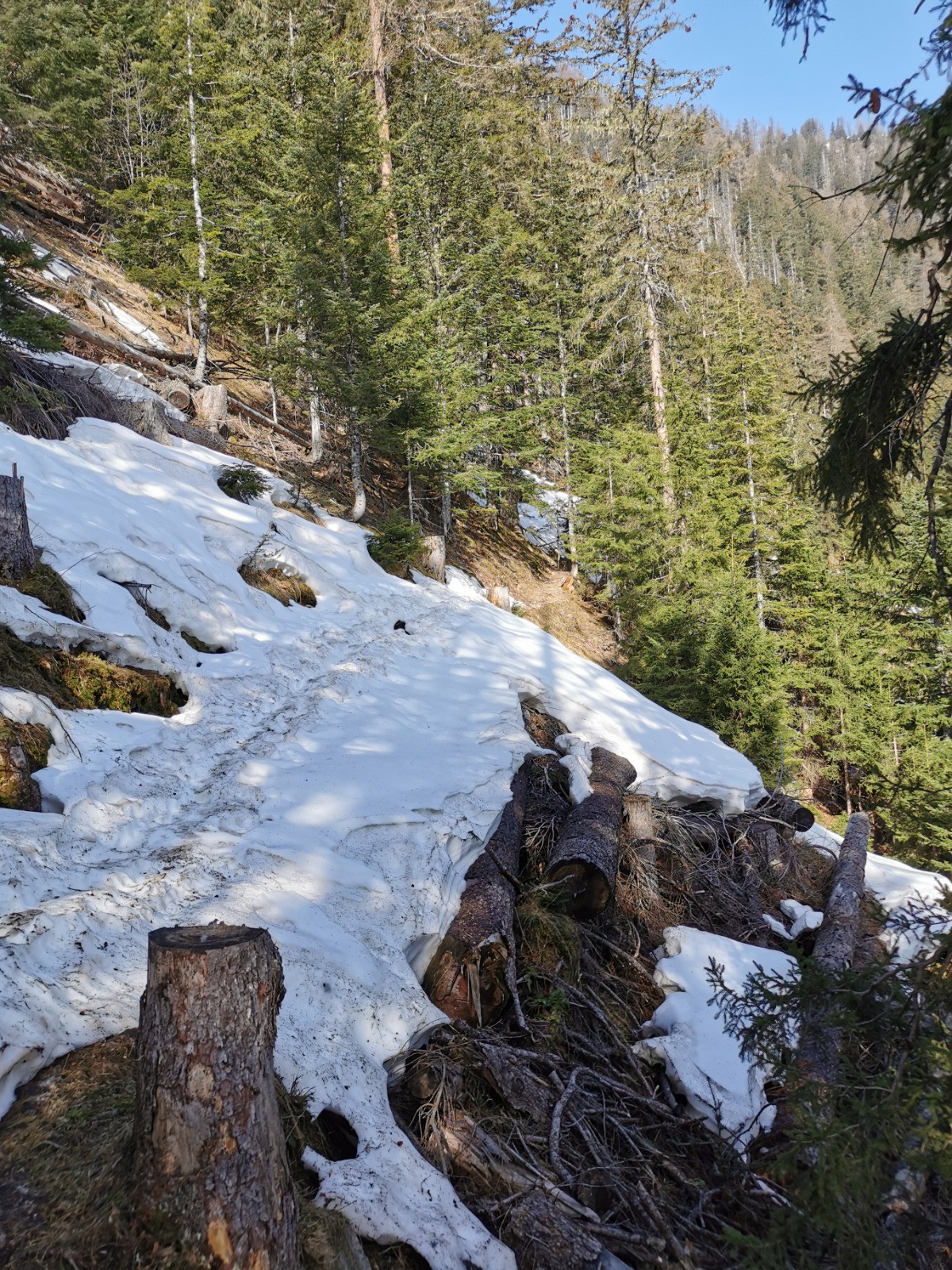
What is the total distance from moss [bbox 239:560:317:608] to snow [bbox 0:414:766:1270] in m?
0.25

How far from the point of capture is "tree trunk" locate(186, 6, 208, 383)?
15812 millimetres

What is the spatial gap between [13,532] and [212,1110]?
5.21 meters

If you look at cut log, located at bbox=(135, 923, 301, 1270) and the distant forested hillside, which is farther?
the distant forested hillside

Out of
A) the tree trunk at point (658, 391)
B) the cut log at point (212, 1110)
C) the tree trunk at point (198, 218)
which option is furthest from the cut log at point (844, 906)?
the tree trunk at point (198, 218)

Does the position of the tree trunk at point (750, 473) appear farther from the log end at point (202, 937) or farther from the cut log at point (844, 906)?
the log end at point (202, 937)

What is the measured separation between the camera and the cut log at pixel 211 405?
14312 millimetres

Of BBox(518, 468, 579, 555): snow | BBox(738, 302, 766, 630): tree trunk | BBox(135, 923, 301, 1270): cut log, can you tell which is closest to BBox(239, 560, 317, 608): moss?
BBox(135, 923, 301, 1270): cut log

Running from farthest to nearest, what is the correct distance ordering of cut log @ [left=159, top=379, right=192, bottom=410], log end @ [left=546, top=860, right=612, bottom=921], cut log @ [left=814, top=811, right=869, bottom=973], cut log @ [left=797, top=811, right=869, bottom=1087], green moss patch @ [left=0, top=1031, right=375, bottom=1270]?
cut log @ [left=159, top=379, right=192, bottom=410] → cut log @ [left=814, top=811, right=869, bottom=973] → log end @ [left=546, top=860, right=612, bottom=921] → cut log @ [left=797, top=811, right=869, bottom=1087] → green moss patch @ [left=0, top=1031, right=375, bottom=1270]

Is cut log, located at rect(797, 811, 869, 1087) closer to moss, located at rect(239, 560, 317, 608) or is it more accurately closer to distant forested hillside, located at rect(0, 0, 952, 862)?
distant forested hillside, located at rect(0, 0, 952, 862)

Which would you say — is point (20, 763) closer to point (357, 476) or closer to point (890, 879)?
point (890, 879)

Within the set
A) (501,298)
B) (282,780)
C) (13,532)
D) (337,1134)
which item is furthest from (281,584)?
(501,298)

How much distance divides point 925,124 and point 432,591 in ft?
32.6

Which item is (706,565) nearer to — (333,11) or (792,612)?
(792,612)

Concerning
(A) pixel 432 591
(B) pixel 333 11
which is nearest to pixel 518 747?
(A) pixel 432 591
